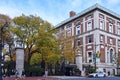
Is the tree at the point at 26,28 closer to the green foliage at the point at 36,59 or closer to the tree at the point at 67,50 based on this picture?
the green foliage at the point at 36,59

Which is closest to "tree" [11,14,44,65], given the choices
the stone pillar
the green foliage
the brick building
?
the green foliage

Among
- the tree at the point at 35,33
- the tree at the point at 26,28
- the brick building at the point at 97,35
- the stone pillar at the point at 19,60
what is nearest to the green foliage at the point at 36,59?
the tree at the point at 35,33

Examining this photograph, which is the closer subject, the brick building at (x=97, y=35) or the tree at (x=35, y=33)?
the tree at (x=35, y=33)

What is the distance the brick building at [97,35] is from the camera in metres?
62.6

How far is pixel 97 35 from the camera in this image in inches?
2457

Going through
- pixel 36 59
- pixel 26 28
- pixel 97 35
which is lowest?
pixel 36 59

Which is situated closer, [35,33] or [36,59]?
[35,33]

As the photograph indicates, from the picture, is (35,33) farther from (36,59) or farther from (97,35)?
(97,35)

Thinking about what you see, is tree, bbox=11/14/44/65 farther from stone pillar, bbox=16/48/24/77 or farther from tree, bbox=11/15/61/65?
stone pillar, bbox=16/48/24/77

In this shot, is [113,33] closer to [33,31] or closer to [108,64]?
[108,64]

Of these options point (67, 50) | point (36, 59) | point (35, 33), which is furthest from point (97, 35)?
point (35, 33)

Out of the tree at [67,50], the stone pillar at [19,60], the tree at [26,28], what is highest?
the tree at [26,28]

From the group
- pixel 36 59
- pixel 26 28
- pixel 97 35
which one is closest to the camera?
pixel 26 28

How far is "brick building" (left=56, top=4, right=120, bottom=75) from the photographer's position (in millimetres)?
62625
